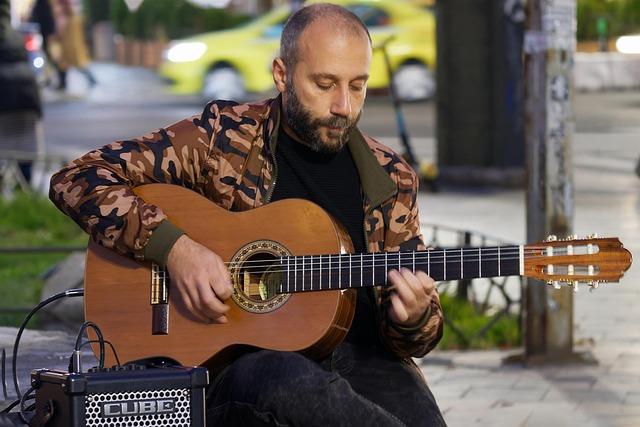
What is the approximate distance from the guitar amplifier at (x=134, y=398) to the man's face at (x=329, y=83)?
94 centimetres

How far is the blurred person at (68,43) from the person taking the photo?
24.7 metres

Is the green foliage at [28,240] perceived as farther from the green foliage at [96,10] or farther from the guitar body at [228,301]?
the green foliage at [96,10]

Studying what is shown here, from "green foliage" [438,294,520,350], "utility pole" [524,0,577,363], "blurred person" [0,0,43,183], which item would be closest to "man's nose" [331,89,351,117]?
"utility pole" [524,0,577,363]

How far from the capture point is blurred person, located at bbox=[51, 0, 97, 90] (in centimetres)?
2466

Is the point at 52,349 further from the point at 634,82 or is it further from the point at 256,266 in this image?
the point at 634,82

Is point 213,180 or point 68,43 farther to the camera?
point 68,43

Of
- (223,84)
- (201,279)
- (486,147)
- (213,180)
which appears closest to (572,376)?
(213,180)

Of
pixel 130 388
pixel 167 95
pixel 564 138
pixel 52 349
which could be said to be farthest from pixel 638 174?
pixel 167 95

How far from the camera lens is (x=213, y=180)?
4.41 meters

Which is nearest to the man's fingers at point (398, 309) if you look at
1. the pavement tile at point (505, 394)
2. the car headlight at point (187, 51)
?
the pavement tile at point (505, 394)

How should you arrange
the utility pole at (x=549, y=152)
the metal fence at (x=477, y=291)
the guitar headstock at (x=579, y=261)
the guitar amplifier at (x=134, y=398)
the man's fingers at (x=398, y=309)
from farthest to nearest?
the metal fence at (x=477, y=291) < the utility pole at (x=549, y=152) < the man's fingers at (x=398, y=309) < the guitar headstock at (x=579, y=261) < the guitar amplifier at (x=134, y=398)

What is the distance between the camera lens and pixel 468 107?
1377cm

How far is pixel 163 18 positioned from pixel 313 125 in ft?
79.2

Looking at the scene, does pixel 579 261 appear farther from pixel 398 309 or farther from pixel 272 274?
pixel 272 274
